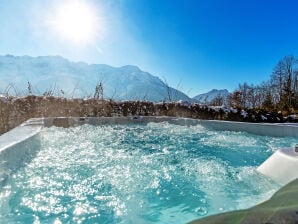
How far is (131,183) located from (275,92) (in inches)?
604

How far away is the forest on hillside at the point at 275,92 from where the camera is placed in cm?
1446

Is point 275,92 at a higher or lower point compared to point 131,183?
higher

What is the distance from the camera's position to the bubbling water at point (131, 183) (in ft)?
6.62

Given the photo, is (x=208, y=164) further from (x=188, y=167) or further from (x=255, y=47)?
(x=255, y=47)

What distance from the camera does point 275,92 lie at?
53.2ft

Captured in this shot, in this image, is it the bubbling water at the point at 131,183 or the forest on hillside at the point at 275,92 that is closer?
the bubbling water at the point at 131,183

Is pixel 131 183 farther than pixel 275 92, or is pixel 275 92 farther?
pixel 275 92

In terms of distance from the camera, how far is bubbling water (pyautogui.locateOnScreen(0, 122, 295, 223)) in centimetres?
202

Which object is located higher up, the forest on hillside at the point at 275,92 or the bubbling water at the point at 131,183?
the forest on hillside at the point at 275,92

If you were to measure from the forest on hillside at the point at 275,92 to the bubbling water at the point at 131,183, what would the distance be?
9361 millimetres

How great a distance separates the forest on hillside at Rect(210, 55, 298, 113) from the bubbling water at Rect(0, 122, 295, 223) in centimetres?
936

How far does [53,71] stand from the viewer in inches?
6171

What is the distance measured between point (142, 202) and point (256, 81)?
60.5 ft

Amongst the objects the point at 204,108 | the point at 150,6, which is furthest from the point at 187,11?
the point at 204,108
